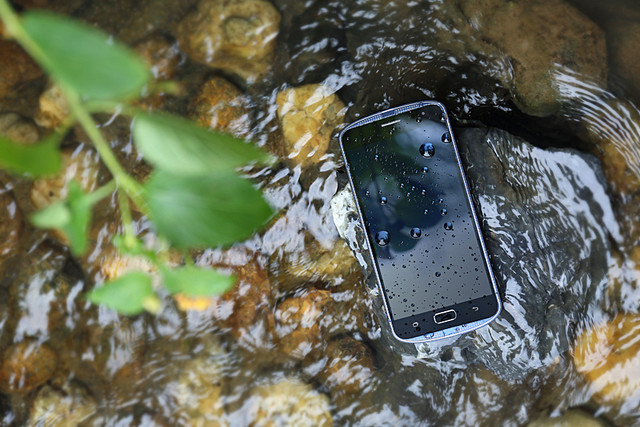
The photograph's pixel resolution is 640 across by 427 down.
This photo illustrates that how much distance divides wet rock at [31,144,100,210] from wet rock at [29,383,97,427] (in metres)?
0.43

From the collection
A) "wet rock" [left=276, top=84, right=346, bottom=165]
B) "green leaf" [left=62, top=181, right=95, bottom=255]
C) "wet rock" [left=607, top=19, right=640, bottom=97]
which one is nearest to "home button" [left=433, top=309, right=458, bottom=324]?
"wet rock" [left=276, top=84, right=346, bottom=165]

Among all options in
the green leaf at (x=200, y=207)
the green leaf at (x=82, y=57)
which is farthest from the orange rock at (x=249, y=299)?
the green leaf at (x=82, y=57)

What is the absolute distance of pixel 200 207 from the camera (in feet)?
1.71

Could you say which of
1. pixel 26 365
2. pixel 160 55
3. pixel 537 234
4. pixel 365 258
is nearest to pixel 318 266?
pixel 365 258

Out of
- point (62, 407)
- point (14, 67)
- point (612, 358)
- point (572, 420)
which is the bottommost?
point (572, 420)

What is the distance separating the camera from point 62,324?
4.19 ft

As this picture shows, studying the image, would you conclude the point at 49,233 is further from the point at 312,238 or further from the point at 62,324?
the point at 312,238

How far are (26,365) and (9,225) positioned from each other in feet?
1.06

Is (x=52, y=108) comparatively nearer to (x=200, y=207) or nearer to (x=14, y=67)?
(x=14, y=67)

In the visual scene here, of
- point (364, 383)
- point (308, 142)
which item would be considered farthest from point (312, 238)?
point (364, 383)

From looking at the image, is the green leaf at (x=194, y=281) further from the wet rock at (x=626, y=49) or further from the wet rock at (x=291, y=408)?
the wet rock at (x=626, y=49)

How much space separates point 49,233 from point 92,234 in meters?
0.10

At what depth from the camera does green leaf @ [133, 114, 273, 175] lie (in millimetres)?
479

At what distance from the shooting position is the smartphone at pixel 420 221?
112 centimetres
